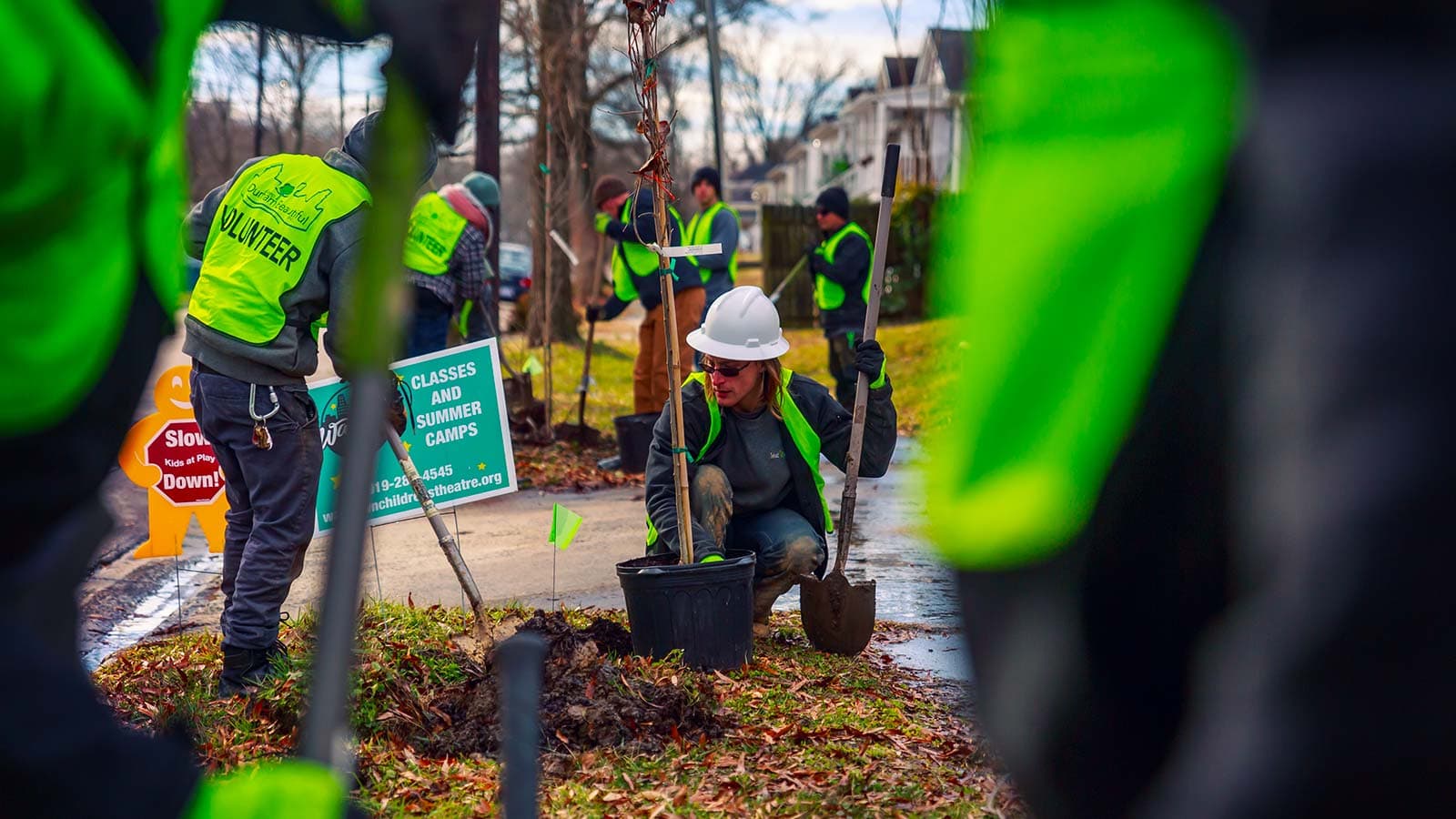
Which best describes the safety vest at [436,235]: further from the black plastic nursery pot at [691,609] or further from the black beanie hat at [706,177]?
the black plastic nursery pot at [691,609]

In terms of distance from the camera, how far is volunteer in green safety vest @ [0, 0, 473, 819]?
1.03 m

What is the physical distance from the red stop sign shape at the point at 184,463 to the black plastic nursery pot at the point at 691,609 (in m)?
2.07

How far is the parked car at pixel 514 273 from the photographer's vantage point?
29.0 meters

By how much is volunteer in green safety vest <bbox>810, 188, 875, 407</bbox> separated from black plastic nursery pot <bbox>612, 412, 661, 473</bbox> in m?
2.15

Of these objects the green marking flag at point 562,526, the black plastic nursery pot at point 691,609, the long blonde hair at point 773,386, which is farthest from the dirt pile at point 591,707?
the long blonde hair at point 773,386

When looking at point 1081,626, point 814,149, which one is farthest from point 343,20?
point 814,149

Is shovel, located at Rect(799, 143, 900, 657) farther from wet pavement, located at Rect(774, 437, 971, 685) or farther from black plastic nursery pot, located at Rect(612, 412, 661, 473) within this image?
black plastic nursery pot, located at Rect(612, 412, 661, 473)

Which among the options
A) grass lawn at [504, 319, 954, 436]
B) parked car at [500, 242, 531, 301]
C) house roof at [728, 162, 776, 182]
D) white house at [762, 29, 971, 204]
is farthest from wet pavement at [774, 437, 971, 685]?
house roof at [728, 162, 776, 182]

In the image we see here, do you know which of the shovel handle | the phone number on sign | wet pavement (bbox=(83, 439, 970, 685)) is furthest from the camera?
the phone number on sign

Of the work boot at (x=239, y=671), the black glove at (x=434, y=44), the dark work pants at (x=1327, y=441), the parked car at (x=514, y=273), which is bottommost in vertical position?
the parked car at (x=514, y=273)

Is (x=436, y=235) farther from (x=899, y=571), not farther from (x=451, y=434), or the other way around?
(x=899, y=571)

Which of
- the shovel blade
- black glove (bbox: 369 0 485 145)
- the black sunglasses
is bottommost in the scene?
the shovel blade

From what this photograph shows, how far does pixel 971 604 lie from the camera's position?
1.05m

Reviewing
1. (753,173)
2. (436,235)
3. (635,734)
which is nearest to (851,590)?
(635,734)
